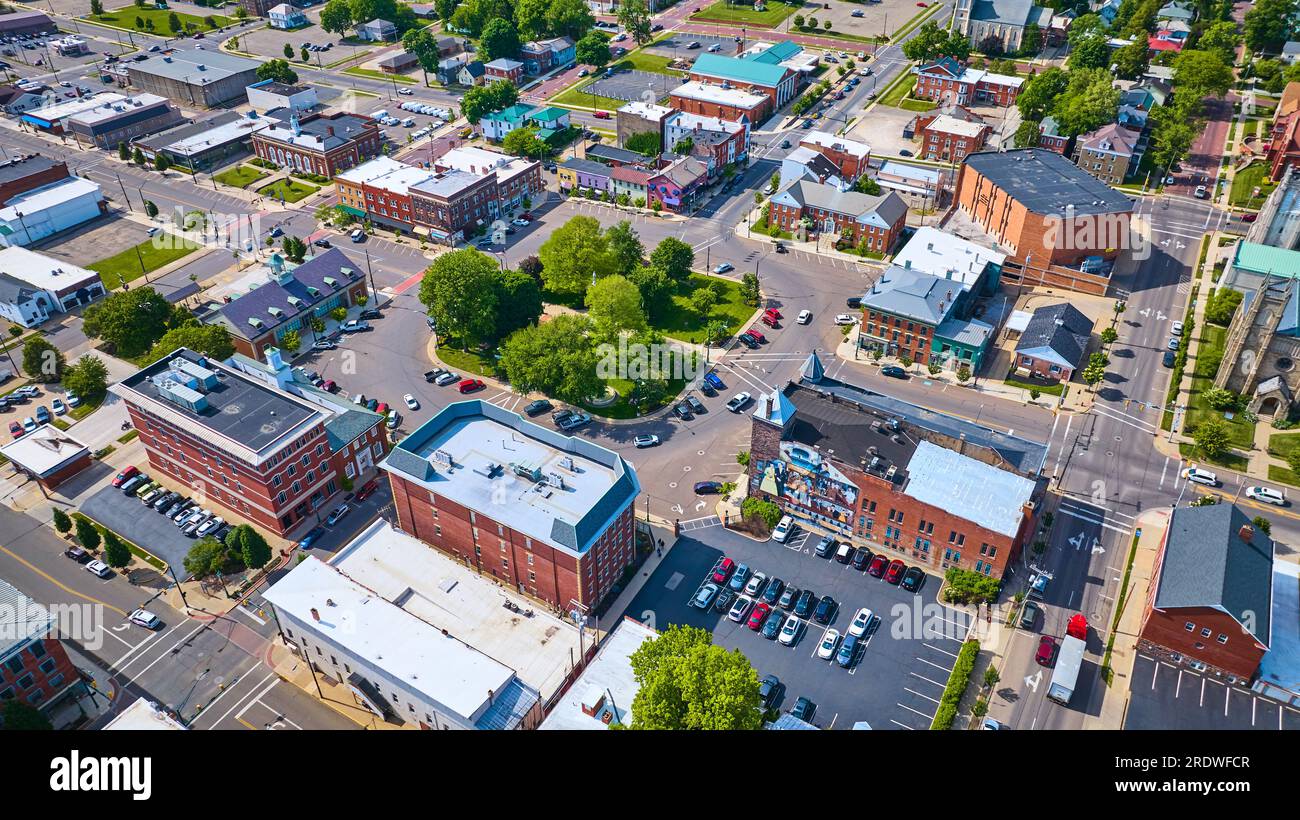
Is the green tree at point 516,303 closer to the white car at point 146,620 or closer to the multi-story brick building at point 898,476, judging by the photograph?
the multi-story brick building at point 898,476

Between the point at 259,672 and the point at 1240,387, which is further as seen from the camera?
the point at 1240,387

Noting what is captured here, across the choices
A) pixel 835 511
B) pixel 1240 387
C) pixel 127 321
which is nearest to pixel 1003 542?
pixel 835 511

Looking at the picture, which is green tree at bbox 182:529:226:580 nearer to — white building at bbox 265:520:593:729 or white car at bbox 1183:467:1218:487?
white building at bbox 265:520:593:729

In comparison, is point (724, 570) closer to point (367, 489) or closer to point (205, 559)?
point (367, 489)

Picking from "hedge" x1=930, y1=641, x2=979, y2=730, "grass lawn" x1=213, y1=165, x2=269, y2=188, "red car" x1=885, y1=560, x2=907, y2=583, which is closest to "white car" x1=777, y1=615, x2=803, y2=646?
"red car" x1=885, y1=560, x2=907, y2=583

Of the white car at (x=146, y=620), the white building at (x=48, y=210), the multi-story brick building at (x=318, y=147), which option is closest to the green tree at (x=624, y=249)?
the multi-story brick building at (x=318, y=147)
